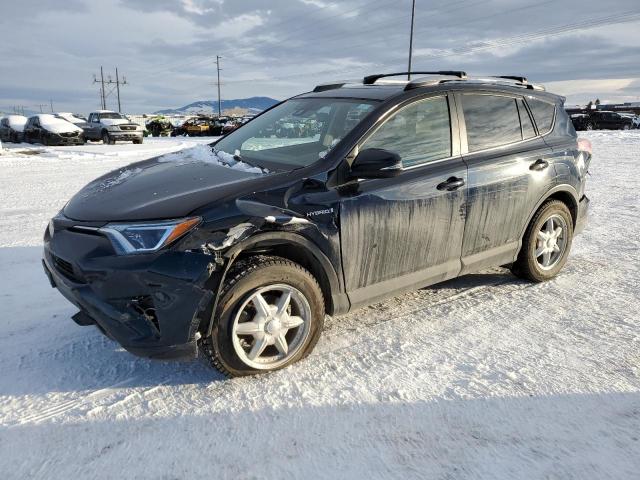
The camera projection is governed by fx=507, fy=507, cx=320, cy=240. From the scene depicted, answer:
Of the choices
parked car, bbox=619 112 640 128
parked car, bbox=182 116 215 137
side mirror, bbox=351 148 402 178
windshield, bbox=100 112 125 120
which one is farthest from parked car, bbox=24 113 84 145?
parked car, bbox=619 112 640 128

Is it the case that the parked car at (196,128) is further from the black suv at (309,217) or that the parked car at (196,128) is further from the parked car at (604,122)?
the black suv at (309,217)

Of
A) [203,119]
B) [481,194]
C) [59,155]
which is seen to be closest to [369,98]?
[481,194]

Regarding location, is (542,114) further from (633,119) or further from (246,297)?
(633,119)

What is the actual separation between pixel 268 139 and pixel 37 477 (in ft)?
8.46

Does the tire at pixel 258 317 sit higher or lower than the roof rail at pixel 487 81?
lower

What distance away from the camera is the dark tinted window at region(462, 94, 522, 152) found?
3783 millimetres

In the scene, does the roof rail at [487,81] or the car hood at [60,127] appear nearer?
the roof rail at [487,81]

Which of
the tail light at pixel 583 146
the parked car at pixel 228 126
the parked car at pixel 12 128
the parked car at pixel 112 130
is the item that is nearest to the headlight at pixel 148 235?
the tail light at pixel 583 146

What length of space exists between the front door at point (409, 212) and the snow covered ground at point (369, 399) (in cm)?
42

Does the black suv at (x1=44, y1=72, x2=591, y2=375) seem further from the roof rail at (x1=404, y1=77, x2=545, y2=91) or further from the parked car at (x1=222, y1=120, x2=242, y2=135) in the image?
the parked car at (x1=222, y1=120, x2=242, y2=135)

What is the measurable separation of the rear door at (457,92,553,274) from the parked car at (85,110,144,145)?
22145 mm

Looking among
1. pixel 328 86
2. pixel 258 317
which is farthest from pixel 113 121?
pixel 258 317

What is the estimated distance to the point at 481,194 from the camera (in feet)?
12.1

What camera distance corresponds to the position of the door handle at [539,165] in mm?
4078
